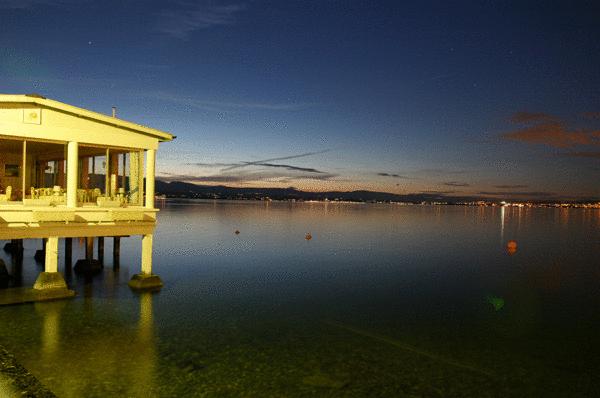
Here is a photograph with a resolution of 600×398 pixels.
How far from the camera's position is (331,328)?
66.6 ft

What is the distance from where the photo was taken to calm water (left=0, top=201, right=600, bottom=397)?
13648mm

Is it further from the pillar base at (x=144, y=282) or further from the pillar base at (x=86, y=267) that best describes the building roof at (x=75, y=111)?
the pillar base at (x=86, y=267)

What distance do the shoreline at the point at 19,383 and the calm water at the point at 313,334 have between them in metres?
1.62

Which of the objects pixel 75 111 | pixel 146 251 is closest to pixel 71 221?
pixel 146 251

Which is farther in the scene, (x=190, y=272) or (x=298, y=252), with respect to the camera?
(x=298, y=252)

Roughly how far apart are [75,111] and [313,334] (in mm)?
13614

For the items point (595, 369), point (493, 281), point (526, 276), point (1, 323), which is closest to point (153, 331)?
point (1, 323)

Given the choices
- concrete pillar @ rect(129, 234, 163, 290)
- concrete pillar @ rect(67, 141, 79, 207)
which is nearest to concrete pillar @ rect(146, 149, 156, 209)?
concrete pillar @ rect(129, 234, 163, 290)

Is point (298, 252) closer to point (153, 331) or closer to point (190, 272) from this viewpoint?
point (190, 272)

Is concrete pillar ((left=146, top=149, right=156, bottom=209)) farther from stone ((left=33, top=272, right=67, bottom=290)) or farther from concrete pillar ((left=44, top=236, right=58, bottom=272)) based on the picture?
stone ((left=33, top=272, right=67, bottom=290))

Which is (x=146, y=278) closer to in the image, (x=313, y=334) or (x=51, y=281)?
(x=51, y=281)

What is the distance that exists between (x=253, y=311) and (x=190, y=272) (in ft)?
46.4

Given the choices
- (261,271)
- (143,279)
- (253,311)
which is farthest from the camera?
(261,271)

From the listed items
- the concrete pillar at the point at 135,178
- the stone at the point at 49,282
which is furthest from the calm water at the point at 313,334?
the concrete pillar at the point at 135,178
